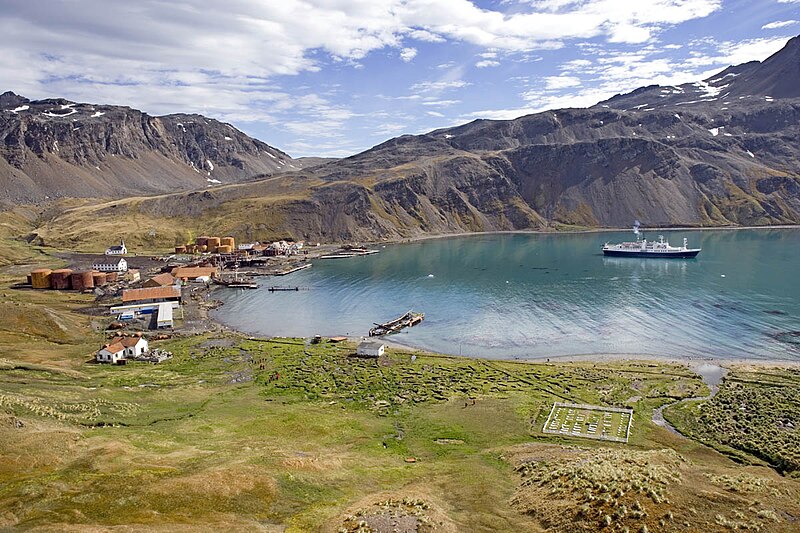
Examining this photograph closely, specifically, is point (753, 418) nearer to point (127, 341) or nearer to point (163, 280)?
point (127, 341)

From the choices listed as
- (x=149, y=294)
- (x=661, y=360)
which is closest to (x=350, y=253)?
(x=149, y=294)

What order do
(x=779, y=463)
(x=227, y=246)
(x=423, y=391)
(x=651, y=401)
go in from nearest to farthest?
1. (x=779, y=463)
2. (x=651, y=401)
3. (x=423, y=391)
4. (x=227, y=246)

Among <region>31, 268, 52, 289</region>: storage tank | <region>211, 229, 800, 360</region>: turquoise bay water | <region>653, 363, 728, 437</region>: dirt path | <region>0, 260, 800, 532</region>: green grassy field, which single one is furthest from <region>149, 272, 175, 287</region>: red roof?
<region>653, 363, 728, 437</region>: dirt path

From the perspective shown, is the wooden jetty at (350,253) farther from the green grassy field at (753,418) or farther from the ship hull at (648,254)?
the green grassy field at (753,418)

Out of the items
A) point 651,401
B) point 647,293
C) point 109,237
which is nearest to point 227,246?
point 109,237

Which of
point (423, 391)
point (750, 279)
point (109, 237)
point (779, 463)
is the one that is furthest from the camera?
point (109, 237)

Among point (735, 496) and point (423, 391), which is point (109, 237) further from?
point (735, 496)
